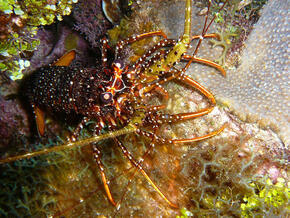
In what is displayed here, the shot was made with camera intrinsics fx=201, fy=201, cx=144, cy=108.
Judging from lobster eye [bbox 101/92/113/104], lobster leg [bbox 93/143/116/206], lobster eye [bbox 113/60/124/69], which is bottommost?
lobster leg [bbox 93/143/116/206]

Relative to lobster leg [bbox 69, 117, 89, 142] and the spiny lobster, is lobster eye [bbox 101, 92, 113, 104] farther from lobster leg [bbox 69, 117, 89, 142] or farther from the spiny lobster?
lobster leg [bbox 69, 117, 89, 142]

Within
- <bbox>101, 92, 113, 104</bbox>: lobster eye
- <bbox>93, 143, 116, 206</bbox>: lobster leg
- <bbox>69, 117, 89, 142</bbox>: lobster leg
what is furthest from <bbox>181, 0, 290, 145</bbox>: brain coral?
<bbox>69, 117, 89, 142</bbox>: lobster leg

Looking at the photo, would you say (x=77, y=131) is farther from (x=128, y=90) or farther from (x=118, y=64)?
(x=118, y=64)

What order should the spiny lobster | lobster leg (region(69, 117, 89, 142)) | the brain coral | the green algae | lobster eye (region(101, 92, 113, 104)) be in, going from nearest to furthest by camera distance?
the brain coral → the spiny lobster → the green algae → lobster eye (region(101, 92, 113, 104)) → lobster leg (region(69, 117, 89, 142))

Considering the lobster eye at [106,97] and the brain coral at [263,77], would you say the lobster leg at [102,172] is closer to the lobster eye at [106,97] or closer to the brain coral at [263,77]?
the lobster eye at [106,97]

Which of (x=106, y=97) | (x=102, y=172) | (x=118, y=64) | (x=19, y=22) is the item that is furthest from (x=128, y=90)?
(x=19, y=22)

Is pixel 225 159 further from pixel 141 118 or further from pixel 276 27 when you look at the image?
pixel 276 27
